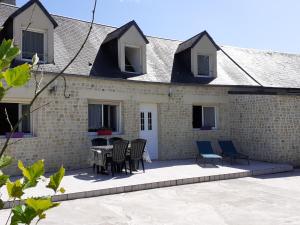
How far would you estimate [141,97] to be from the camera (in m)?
13.8

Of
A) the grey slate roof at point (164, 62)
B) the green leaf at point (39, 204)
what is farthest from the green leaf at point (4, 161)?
the grey slate roof at point (164, 62)

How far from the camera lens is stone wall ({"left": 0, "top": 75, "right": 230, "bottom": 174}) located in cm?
1127

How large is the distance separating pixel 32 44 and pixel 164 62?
6.18 m

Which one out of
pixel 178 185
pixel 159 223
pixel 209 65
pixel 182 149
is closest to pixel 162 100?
pixel 182 149

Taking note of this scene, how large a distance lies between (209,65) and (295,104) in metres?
4.50

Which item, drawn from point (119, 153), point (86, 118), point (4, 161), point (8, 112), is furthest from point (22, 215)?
point (86, 118)

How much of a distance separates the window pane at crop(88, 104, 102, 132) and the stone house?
0.13 ft

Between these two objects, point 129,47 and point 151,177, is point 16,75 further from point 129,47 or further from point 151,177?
point 129,47

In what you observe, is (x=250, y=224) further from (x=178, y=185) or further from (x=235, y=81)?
(x=235, y=81)

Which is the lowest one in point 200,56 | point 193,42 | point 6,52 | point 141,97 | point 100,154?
point 100,154

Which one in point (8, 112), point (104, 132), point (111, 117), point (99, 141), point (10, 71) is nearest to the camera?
point (10, 71)

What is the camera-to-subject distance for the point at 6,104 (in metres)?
11.1

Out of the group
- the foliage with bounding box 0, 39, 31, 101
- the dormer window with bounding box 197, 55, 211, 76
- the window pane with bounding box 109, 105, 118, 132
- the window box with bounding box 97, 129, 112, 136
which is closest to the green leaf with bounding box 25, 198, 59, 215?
the foliage with bounding box 0, 39, 31, 101

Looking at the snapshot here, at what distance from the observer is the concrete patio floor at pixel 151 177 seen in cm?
849
